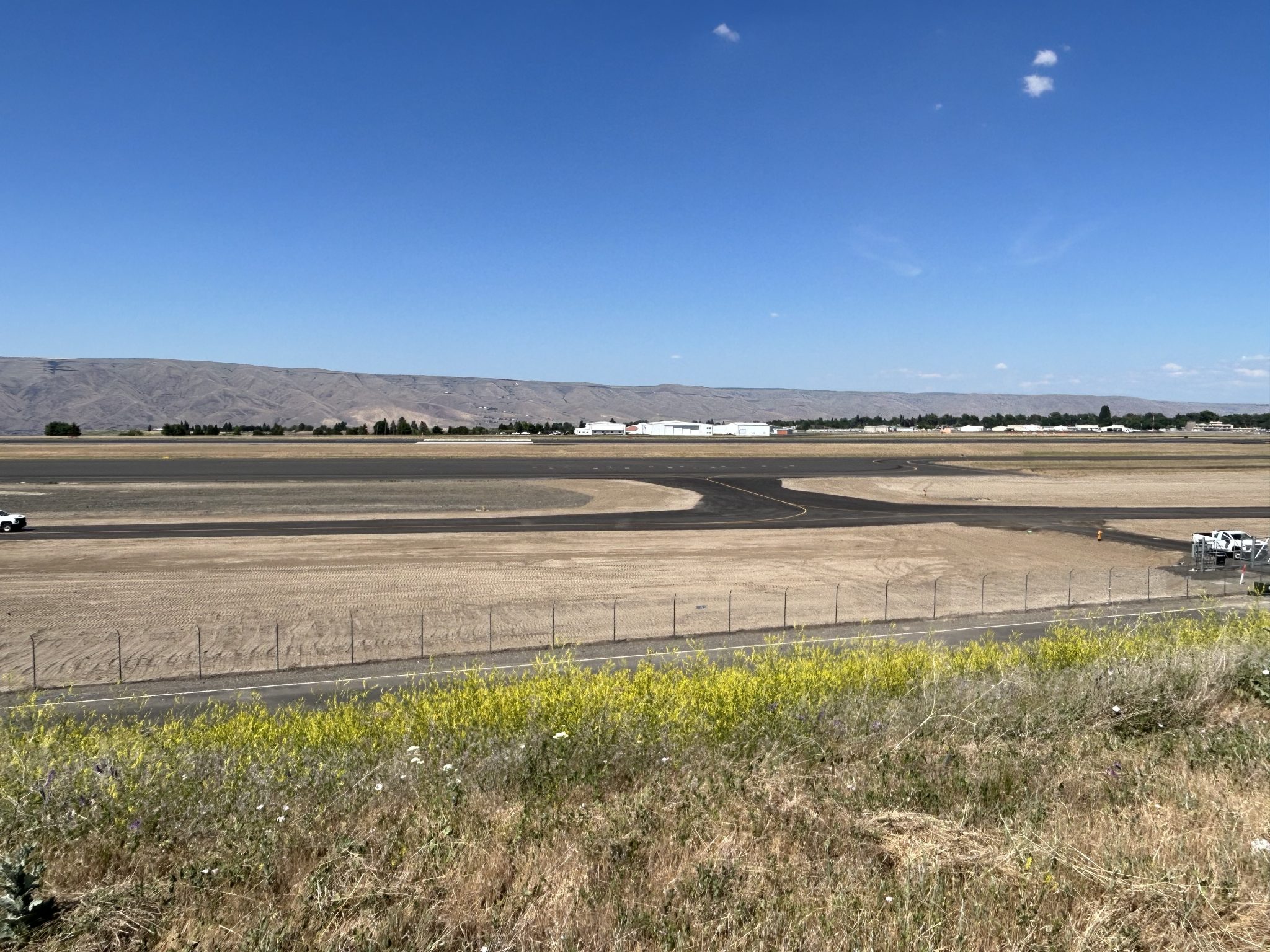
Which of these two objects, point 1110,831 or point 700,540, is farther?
point 700,540

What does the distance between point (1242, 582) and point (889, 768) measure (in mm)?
41639

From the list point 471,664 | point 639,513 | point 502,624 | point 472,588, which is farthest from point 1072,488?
point 471,664

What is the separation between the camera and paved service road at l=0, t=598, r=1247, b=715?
22422mm

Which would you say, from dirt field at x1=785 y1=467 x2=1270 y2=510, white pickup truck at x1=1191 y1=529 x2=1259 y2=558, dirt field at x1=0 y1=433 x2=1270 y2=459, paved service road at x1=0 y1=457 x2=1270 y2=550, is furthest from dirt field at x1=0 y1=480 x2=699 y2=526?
dirt field at x1=0 y1=433 x2=1270 y2=459

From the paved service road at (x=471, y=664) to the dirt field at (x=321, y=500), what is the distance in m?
34.3

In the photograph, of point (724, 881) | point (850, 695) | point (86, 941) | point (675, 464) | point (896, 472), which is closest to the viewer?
point (86, 941)

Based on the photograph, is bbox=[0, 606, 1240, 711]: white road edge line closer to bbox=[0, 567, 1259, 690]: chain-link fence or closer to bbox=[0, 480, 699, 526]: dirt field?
bbox=[0, 567, 1259, 690]: chain-link fence

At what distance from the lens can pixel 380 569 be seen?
40719 millimetres

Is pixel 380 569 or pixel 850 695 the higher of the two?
pixel 850 695

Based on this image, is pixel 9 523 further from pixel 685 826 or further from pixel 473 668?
pixel 685 826

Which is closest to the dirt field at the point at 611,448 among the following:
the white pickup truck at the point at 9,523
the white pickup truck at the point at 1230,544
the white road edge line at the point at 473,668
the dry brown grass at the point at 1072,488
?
the dry brown grass at the point at 1072,488

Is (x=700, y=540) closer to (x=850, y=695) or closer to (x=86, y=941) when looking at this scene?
(x=850, y=695)

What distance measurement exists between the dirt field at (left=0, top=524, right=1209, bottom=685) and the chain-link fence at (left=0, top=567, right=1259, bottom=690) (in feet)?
0.39

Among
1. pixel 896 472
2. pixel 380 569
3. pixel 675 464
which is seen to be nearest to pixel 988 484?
pixel 896 472
